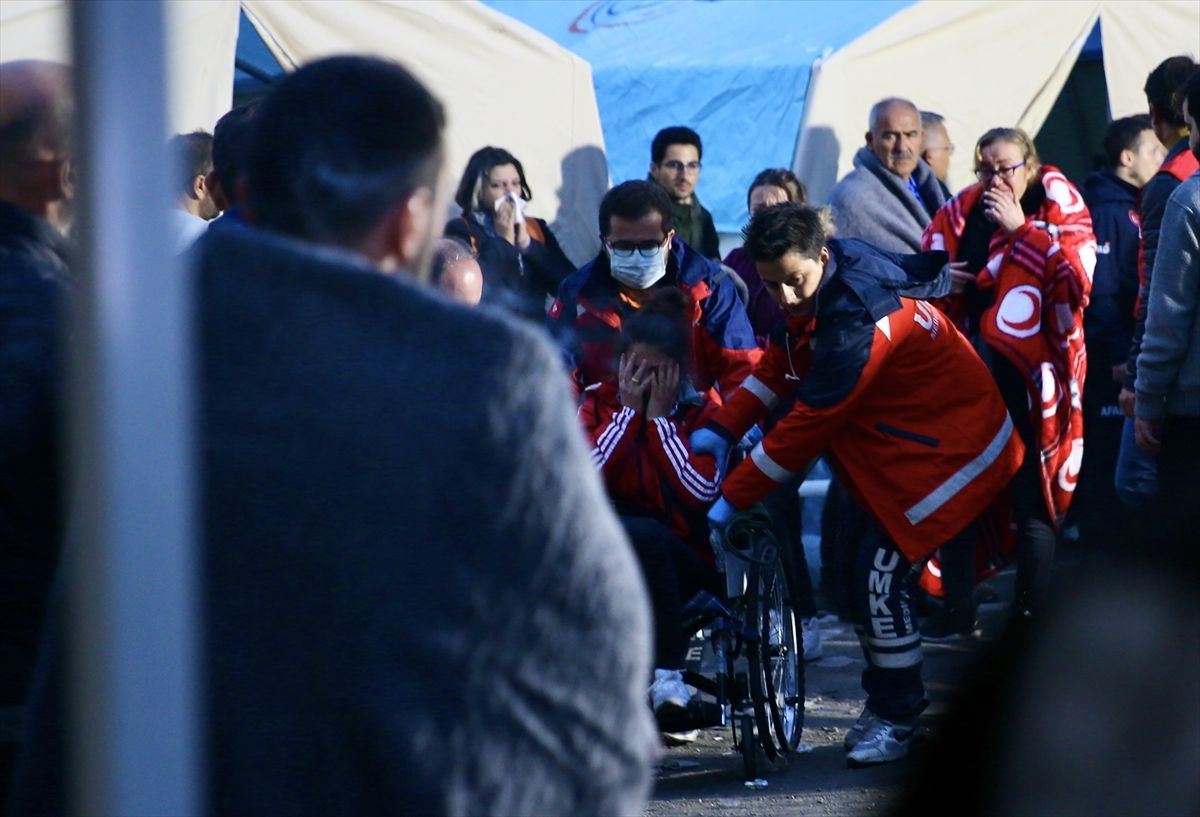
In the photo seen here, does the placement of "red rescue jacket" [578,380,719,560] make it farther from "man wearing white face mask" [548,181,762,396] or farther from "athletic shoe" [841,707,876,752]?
"athletic shoe" [841,707,876,752]

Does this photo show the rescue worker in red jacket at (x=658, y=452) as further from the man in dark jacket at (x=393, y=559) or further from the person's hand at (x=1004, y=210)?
the man in dark jacket at (x=393, y=559)

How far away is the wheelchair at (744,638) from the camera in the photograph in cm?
519

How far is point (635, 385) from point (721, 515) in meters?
0.51

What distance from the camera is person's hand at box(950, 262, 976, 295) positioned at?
6.58 m

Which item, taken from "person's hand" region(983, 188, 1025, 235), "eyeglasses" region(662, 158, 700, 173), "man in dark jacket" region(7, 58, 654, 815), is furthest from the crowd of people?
"eyeglasses" region(662, 158, 700, 173)

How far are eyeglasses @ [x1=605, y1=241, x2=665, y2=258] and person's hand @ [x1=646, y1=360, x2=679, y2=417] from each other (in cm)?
48

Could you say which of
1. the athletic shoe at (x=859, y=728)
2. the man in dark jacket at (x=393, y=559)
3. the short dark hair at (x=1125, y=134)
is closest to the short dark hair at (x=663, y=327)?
the athletic shoe at (x=859, y=728)

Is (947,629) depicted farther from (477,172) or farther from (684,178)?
(477,172)

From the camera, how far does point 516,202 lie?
24.1 ft

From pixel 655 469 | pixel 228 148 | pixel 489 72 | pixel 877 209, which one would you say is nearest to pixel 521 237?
pixel 877 209

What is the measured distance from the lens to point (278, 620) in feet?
5.46

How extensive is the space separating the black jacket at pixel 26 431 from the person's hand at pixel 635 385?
9.58 ft

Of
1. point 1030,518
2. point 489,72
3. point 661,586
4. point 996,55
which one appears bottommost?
point 661,586

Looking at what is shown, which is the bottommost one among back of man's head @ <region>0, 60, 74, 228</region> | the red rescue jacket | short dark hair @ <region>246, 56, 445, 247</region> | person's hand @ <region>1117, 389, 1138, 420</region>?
the red rescue jacket
